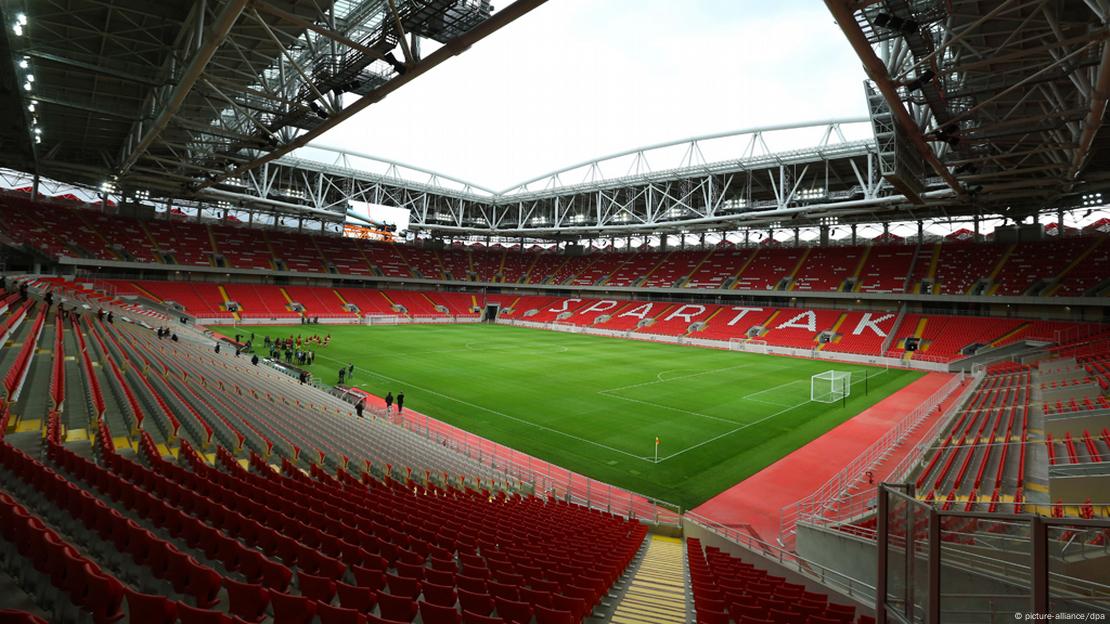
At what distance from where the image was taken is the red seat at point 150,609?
3104mm

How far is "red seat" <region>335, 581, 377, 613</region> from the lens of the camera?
4.06m

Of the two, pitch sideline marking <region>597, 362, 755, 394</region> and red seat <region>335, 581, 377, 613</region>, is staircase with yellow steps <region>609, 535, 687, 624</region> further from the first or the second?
Answer: pitch sideline marking <region>597, 362, 755, 394</region>

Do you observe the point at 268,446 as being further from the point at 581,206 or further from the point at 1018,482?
the point at 581,206

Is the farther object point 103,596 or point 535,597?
point 535,597

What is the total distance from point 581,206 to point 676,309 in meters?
16.6

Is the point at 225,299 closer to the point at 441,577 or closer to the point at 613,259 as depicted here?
the point at 613,259

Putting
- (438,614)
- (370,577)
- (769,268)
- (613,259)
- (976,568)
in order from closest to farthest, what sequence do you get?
1. (438,614)
2. (976,568)
3. (370,577)
4. (769,268)
5. (613,259)

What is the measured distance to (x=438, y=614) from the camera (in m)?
4.02

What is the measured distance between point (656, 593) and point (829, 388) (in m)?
25.0

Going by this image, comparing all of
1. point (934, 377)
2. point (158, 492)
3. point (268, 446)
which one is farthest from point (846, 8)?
point (934, 377)

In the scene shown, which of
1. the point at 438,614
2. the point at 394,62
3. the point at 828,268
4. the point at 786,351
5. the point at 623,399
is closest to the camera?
the point at 438,614

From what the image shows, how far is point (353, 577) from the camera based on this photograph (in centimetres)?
520

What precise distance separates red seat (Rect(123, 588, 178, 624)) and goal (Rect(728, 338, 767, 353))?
44111 mm

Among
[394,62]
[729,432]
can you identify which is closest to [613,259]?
[729,432]
